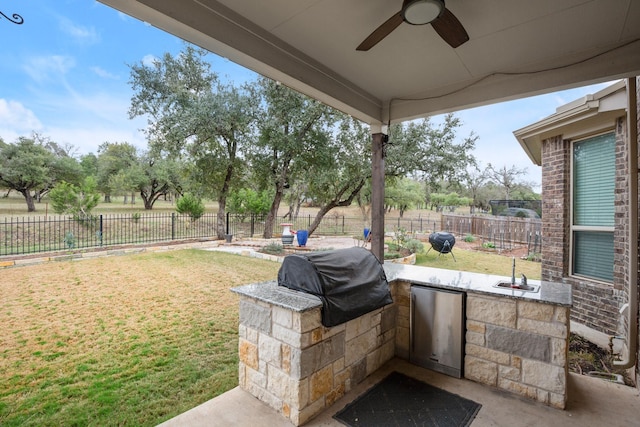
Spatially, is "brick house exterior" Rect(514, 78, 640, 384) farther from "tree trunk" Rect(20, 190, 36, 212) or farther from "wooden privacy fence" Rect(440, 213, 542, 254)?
"tree trunk" Rect(20, 190, 36, 212)

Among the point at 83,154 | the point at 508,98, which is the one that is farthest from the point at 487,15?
the point at 83,154

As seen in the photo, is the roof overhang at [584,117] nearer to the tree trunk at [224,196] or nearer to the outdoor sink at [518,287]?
the outdoor sink at [518,287]

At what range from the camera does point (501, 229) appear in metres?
9.30

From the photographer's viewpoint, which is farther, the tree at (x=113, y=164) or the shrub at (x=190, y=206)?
the tree at (x=113, y=164)

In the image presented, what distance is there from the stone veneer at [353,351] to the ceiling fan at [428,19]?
5.50ft

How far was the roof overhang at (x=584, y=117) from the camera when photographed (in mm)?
2941

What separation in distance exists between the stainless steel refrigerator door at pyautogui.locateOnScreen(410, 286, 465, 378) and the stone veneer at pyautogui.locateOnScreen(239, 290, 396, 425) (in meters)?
0.50

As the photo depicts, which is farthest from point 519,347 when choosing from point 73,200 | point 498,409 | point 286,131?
point 73,200

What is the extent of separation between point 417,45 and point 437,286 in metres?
1.86

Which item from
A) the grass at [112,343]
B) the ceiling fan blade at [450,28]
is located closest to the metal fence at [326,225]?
the grass at [112,343]

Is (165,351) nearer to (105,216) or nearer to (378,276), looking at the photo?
(378,276)

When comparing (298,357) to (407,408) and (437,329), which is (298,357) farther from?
(437,329)

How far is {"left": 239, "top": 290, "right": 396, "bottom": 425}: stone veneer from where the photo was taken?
1.79 meters

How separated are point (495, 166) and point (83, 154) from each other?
73.0 ft
